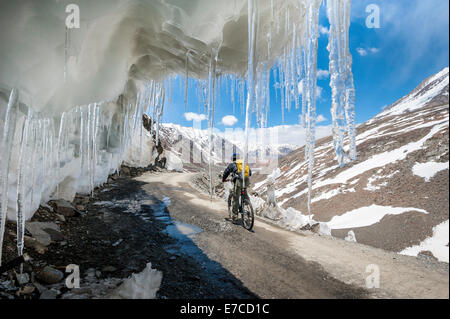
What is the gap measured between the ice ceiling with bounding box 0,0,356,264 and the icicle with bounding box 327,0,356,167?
0.02 meters

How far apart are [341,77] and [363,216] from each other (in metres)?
17.7

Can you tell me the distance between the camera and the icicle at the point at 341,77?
387 cm

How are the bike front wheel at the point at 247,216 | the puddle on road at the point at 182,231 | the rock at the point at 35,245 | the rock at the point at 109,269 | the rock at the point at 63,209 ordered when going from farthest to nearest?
the rock at the point at 63,209, the bike front wheel at the point at 247,216, the puddle on road at the point at 182,231, the rock at the point at 35,245, the rock at the point at 109,269

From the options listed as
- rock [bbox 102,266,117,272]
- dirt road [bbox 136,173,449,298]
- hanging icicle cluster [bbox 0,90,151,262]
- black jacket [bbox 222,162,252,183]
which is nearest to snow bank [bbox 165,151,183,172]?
hanging icicle cluster [bbox 0,90,151,262]

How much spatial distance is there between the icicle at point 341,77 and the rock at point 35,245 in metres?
5.96

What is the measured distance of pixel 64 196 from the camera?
8.23m

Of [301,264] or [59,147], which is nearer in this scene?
[301,264]

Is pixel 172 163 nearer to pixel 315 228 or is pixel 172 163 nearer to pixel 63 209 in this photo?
pixel 63 209

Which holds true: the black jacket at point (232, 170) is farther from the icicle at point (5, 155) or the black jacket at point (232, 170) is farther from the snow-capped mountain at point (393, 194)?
the icicle at point (5, 155)

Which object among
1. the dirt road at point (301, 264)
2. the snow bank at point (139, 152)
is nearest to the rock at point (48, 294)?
the dirt road at point (301, 264)

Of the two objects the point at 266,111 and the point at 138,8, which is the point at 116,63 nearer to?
the point at 138,8

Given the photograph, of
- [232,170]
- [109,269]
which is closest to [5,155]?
[109,269]

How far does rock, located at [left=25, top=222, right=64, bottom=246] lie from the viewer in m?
4.54

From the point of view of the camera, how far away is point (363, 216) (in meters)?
17.7
